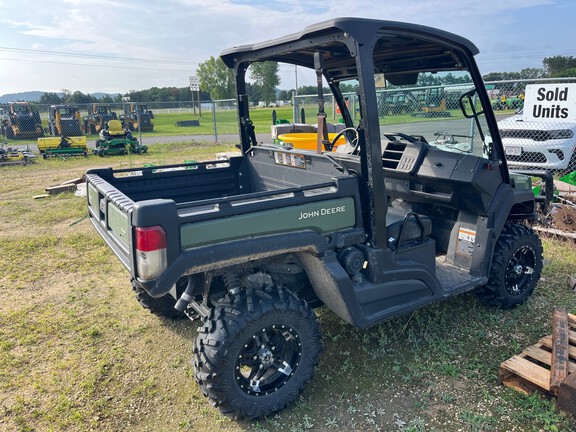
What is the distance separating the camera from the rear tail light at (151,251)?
2.48 meters

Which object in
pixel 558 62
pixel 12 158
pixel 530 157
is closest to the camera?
pixel 530 157

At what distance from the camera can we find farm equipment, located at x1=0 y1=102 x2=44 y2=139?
22172 millimetres

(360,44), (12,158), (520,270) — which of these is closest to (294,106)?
(12,158)

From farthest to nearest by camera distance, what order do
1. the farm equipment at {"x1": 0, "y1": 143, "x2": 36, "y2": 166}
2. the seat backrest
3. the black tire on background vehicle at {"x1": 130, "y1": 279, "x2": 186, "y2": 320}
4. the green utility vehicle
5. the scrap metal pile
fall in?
the seat backrest
the farm equipment at {"x1": 0, "y1": 143, "x2": 36, "y2": 166}
the scrap metal pile
the black tire on background vehicle at {"x1": 130, "y1": 279, "x2": 186, "y2": 320}
the green utility vehicle

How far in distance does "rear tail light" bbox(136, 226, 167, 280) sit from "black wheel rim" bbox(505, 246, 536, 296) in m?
3.12

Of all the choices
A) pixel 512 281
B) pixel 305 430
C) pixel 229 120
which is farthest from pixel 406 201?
pixel 229 120

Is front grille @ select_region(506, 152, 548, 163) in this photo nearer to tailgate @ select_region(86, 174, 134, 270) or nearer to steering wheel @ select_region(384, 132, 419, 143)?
A: steering wheel @ select_region(384, 132, 419, 143)

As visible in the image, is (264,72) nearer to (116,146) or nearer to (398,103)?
(398,103)

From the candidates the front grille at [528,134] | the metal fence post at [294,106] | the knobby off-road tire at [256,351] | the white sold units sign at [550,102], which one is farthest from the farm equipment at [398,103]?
the metal fence post at [294,106]

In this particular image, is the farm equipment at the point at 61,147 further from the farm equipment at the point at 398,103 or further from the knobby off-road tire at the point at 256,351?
the knobby off-road tire at the point at 256,351

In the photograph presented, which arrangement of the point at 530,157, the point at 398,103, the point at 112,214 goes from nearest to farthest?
the point at 112,214 < the point at 398,103 < the point at 530,157

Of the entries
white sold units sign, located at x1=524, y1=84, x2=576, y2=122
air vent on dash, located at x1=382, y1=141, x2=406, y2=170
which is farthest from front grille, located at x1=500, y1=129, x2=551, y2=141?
air vent on dash, located at x1=382, y1=141, x2=406, y2=170

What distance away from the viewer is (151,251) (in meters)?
2.50

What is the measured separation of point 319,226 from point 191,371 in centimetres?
154
